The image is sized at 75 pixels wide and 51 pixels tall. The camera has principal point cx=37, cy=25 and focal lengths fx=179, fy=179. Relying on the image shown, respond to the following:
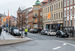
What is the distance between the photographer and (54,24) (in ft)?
202

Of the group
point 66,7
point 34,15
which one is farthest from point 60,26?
point 34,15

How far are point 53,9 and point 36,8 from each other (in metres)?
28.2

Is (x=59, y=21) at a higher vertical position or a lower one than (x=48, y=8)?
lower

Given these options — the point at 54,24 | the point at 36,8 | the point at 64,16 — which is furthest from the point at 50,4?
the point at 36,8

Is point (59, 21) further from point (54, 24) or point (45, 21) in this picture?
point (45, 21)

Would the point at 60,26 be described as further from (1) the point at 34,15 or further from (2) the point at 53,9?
(1) the point at 34,15

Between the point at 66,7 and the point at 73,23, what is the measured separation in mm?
6369

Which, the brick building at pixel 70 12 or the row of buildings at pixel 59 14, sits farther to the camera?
the row of buildings at pixel 59 14

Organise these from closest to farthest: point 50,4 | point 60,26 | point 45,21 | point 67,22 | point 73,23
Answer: point 73,23 → point 67,22 → point 60,26 → point 50,4 → point 45,21

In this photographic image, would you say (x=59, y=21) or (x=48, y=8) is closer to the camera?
(x=59, y=21)

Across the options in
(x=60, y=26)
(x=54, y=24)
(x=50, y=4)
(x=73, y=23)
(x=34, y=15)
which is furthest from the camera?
(x=34, y=15)

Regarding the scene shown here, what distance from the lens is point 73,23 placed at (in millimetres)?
49781

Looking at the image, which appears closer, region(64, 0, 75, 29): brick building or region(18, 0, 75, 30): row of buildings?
region(64, 0, 75, 29): brick building

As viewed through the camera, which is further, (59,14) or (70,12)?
(59,14)
